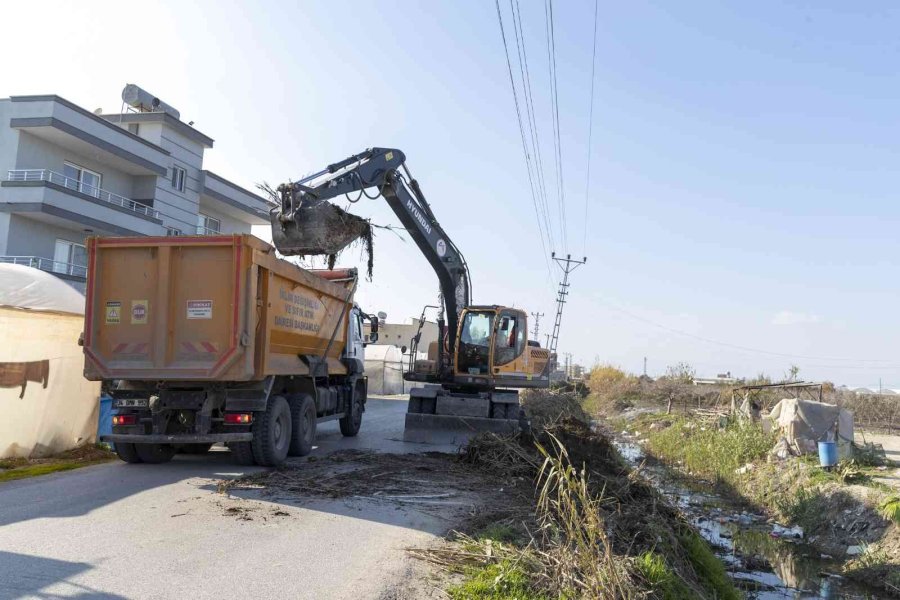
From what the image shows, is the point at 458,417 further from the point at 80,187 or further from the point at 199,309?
the point at 80,187

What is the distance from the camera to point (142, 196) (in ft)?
93.4

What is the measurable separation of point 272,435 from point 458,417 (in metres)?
4.87

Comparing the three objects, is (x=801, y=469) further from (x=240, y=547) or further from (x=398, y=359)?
(x=398, y=359)

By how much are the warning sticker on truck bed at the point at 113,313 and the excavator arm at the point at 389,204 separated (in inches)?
101

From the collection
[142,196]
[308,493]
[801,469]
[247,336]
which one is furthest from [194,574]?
[142,196]

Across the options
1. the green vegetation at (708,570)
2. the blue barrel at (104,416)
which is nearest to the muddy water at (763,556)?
the green vegetation at (708,570)

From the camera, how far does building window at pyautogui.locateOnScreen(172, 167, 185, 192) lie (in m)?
29.7

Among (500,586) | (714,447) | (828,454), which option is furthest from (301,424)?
(714,447)

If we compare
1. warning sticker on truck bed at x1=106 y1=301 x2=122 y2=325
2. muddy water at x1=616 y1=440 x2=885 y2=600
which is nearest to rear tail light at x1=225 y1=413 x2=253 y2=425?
warning sticker on truck bed at x1=106 y1=301 x2=122 y2=325

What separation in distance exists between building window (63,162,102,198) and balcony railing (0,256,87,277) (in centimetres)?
262

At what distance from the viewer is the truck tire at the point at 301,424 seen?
10906 mm

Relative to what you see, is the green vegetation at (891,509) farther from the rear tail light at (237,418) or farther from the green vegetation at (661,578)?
the rear tail light at (237,418)

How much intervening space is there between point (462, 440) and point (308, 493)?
599cm

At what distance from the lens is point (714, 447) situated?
621 inches
